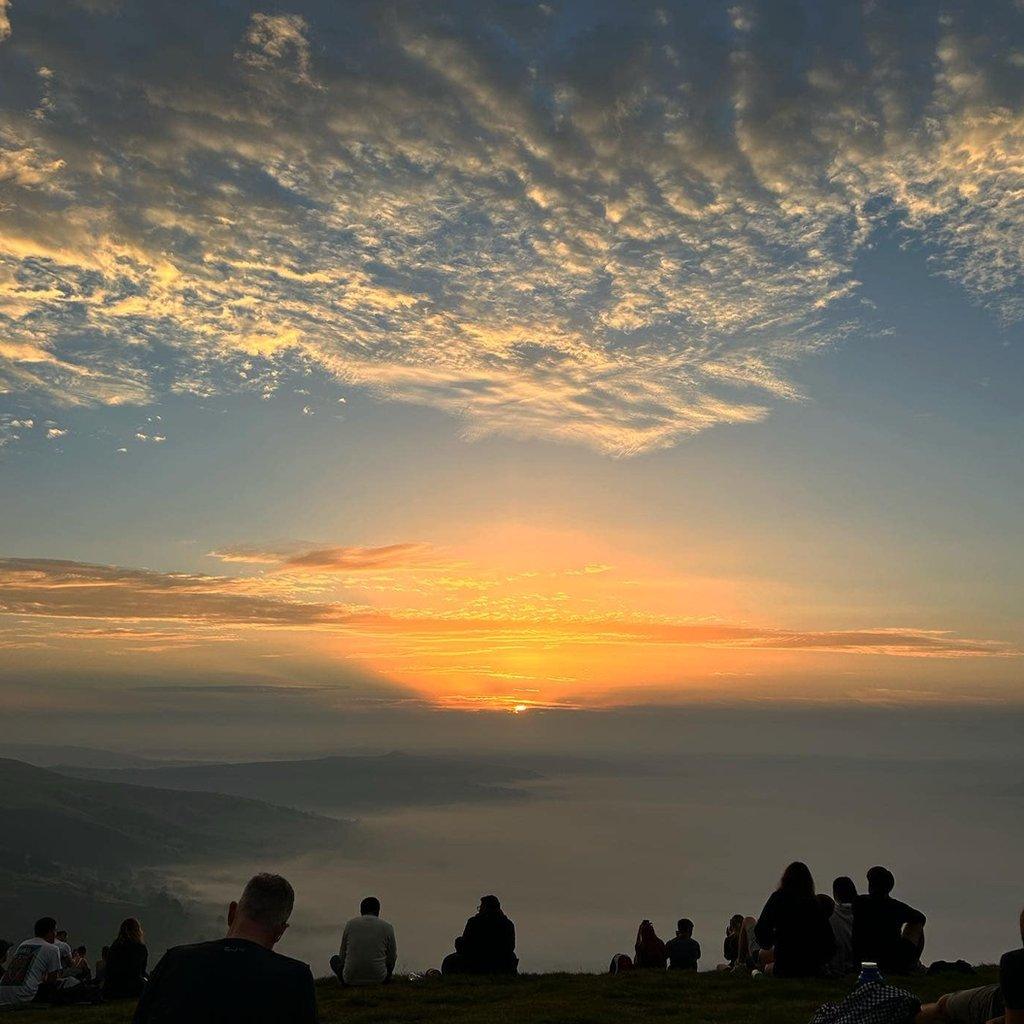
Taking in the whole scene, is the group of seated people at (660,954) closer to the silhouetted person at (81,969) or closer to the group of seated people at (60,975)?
the group of seated people at (60,975)

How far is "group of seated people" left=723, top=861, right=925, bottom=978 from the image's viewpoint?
1488 cm

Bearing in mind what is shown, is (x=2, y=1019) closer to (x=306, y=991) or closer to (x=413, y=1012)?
(x=413, y=1012)

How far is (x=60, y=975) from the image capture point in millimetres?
17750

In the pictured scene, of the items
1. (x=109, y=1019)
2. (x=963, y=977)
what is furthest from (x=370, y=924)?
(x=963, y=977)

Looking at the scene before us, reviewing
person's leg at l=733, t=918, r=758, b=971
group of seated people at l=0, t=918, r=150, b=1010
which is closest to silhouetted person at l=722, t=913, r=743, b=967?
person's leg at l=733, t=918, r=758, b=971

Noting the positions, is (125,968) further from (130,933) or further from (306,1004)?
(306,1004)

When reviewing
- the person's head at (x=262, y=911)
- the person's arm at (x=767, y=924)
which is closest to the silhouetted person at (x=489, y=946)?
the person's arm at (x=767, y=924)

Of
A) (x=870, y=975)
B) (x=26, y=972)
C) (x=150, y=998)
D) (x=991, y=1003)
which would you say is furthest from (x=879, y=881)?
(x=26, y=972)

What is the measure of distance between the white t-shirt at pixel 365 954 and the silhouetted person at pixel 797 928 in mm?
7472

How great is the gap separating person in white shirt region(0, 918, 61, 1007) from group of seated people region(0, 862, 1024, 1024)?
0.07 ft

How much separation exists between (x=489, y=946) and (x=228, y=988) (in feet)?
49.6

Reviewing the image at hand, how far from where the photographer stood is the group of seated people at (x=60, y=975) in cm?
1722

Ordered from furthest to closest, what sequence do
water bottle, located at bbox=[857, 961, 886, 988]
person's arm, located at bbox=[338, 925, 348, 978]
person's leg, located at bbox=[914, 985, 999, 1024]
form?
person's arm, located at bbox=[338, 925, 348, 978]
person's leg, located at bbox=[914, 985, 999, 1024]
water bottle, located at bbox=[857, 961, 886, 988]

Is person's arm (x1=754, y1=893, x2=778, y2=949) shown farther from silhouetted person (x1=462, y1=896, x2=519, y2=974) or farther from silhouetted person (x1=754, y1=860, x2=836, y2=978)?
silhouetted person (x1=462, y1=896, x2=519, y2=974)
